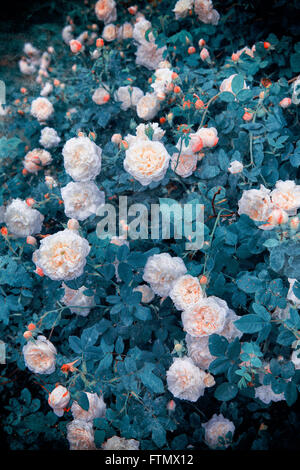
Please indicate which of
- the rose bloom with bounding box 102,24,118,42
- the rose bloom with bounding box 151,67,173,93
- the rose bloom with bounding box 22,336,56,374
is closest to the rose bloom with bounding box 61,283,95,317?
the rose bloom with bounding box 22,336,56,374

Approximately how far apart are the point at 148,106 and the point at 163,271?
2.91 ft

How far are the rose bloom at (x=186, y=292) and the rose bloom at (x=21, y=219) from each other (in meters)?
0.79

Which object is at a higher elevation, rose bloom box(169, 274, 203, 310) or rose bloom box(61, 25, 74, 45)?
rose bloom box(61, 25, 74, 45)

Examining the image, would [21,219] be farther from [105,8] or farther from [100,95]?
[105,8]

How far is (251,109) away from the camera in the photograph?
4.59 feet

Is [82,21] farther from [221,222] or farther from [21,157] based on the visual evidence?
[221,222]

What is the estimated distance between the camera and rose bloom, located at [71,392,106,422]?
3.92ft

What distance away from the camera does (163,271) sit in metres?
1.22

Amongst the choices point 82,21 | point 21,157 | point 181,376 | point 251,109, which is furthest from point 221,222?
point 82,21

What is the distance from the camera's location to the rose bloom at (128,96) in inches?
69.7

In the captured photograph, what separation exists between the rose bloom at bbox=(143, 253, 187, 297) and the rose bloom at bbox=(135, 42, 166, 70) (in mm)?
1377

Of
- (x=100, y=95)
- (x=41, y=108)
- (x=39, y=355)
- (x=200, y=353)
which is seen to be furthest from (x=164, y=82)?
(x=39, y=355)

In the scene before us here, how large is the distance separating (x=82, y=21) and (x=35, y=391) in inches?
114

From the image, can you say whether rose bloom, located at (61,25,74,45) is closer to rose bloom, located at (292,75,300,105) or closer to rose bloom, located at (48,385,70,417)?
rose bloom, located at (292,75,300,105)
